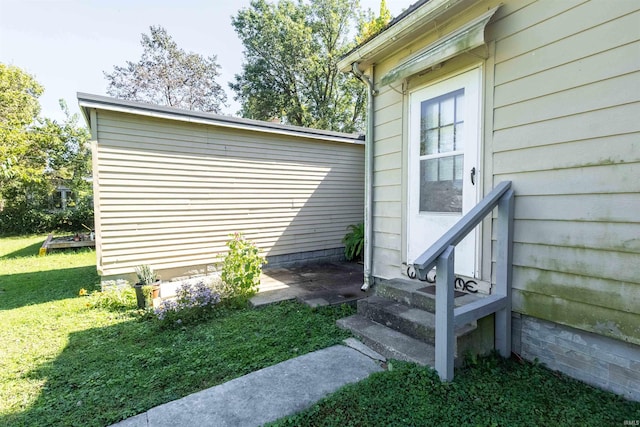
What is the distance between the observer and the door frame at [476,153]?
2.52 meters

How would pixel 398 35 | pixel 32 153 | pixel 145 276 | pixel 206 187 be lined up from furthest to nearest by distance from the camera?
pixel 32 153, pixel 206 187, pixel 145 276, pixel 398 35

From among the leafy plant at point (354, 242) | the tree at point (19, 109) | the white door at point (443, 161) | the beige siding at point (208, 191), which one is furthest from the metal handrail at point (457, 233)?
the tree at point (19, 109)

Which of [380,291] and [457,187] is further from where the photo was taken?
[380,291]

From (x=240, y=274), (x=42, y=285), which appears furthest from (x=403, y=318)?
(x=42, y=285)

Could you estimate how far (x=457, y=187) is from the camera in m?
2.76

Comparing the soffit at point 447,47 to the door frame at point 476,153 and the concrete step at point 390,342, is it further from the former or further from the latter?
the concrete step at point 390,342

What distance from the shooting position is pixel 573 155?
1.98 m

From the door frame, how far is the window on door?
0.16 metres

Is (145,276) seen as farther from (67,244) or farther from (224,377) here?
Result: (67,244)

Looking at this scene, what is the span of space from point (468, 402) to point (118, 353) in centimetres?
296

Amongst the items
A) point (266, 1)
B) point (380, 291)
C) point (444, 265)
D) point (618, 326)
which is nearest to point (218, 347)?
point (380, 291)

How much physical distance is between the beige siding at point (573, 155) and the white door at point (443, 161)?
24 centimetres

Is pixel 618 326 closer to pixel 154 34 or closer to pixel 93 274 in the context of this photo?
pixel 93 274

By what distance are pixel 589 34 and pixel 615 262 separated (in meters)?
1.51
